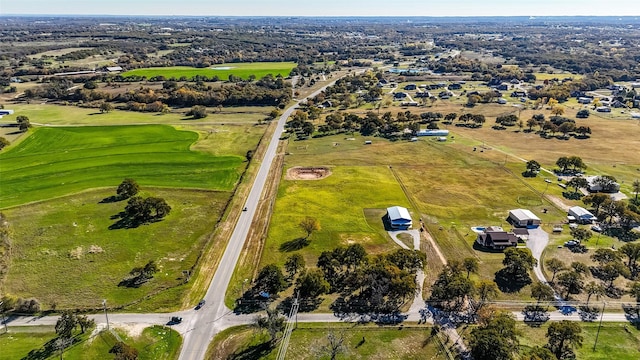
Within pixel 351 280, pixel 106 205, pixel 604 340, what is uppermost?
pixel 106 205

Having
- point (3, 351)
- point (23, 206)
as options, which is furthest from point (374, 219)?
point (23, 206)

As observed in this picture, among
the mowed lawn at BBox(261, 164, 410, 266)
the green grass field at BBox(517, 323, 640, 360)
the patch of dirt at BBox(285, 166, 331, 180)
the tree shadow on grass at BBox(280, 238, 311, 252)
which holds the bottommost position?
the green grass field at BBox(517, 323, 640, 360)

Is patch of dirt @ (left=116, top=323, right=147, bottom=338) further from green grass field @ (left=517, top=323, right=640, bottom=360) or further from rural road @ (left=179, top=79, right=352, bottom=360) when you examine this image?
green grass field @ (left=517, top=323, right=640, bottom=360)

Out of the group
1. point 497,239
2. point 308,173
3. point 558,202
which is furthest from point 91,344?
point 558,202

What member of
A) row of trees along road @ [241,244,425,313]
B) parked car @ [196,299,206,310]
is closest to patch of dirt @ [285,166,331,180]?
row of trees along road @ [241,244,425,313]

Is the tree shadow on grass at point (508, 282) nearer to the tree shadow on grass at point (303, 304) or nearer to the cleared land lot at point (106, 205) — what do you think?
the tree shadow on grass at point (303, 304)

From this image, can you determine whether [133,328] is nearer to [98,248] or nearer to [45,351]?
[45,351]
